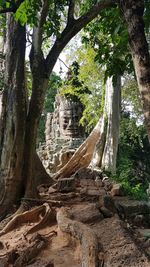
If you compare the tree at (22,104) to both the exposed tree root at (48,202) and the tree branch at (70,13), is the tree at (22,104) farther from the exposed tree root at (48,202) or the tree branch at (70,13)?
the exposed tree root at (48,202)

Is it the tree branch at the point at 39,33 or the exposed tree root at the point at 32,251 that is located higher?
the tree branch at the point at 39,33

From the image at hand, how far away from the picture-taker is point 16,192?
519 centimetres

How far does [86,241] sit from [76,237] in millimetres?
322

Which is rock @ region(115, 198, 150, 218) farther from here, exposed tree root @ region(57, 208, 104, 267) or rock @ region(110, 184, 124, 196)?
exposed tree root @ region(57, 208, 104, 267)

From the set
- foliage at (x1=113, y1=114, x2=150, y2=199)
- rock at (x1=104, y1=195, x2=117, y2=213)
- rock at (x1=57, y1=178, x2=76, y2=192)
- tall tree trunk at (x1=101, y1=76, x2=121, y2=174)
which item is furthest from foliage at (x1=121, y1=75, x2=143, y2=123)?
rock at (x1=104, y1=195, x2=117, y2=213)

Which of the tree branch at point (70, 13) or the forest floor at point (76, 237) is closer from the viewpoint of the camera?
the forest floor at point (76, 237)

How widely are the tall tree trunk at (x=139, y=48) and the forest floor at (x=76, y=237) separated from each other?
123cm

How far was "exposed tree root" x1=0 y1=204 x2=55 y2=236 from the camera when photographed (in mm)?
4430

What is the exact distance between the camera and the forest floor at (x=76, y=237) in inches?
111

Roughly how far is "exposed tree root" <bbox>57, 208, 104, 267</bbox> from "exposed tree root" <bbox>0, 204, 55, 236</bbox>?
69 centimetres

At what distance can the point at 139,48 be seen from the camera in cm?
262

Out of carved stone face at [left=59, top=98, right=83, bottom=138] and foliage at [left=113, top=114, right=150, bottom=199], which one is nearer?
carved stone face at [left=59, top=98, right=83, bottom=138]

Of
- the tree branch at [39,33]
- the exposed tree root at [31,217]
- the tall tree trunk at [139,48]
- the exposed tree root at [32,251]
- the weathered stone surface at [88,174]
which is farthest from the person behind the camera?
the weathered stone surface at [88,174]

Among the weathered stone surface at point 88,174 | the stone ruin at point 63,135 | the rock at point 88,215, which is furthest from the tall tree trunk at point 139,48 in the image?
the stone ruin at point 63,135
